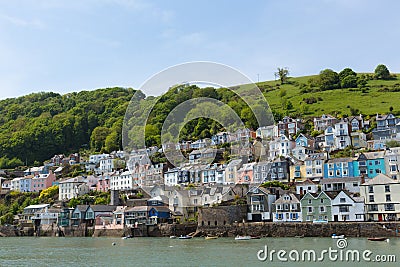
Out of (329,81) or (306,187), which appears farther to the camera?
(329,81)

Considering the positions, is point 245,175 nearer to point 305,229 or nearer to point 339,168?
point 339,168

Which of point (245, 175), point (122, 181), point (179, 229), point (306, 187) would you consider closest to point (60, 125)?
point (122, 181)

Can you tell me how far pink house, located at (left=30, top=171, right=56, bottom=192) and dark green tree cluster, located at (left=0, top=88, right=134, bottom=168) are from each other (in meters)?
14.2

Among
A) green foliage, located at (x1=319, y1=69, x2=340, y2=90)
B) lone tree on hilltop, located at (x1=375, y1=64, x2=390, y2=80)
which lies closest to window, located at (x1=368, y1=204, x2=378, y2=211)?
green foliage, located at (x1=319, y1=69, x2=340, y2=90)

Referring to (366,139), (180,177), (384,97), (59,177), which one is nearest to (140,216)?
(180,177)

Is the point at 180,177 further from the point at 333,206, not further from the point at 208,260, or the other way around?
the point at 208,260

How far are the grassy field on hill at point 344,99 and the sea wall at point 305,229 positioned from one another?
40118 millimetres

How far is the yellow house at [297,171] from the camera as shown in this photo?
51438mm

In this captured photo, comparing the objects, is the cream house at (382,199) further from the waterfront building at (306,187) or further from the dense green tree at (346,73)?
the dense green tree at (346,73)

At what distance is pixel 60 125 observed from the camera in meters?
105

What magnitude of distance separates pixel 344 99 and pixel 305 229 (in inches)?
2048

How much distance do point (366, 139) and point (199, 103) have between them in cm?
4647

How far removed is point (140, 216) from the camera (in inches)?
1832

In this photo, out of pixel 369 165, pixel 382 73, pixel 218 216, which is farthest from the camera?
pixel 382 73
